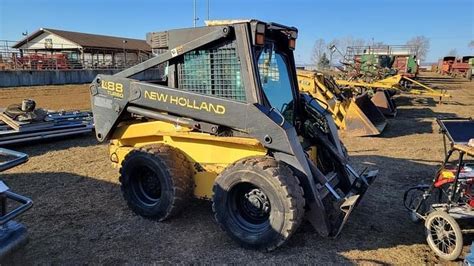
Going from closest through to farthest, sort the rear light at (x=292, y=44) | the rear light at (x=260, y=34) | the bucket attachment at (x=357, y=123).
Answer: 1. the rear light at (x=260, y=34)
2. the rear light at (x=292, y=44)
3. the bucket attachment at (x=357, y=123)

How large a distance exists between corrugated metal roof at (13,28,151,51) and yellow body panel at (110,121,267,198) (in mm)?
38045

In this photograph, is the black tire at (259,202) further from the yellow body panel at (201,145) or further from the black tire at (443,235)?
the black tire at (443,235)

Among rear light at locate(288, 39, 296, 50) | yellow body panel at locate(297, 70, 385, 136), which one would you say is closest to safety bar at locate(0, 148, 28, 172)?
rear light at locate(288, 39, 296, 50)

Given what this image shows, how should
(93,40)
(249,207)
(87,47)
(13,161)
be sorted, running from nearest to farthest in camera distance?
(13,161) → (249,207) → (87,47) → (93,40)

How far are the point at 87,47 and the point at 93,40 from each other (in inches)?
157

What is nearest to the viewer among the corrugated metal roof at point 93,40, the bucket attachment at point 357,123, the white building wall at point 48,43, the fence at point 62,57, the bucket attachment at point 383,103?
the bucket attachment at point 357,123

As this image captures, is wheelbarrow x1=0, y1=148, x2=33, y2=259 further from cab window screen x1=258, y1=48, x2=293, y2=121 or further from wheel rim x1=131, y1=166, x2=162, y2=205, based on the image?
cab window screen x1=258, y1=48, x2=293, y2=121

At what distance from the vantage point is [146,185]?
4.78 meters

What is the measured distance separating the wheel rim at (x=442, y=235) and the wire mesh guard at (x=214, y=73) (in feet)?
7.47

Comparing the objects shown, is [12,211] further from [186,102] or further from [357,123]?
[357,123]

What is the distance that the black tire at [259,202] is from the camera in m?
3.65

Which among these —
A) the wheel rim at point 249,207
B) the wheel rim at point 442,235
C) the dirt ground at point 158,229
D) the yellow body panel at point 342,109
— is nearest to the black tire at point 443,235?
the wheel rim at point 442,235

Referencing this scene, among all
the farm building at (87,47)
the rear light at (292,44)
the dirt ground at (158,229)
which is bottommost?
the dirt ground at (158,229)

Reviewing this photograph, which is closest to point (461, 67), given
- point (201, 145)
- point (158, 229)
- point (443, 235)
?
point (443, 235)
